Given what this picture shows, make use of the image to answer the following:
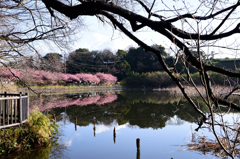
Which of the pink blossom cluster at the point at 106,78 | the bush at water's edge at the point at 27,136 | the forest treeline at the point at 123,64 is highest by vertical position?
the forest treeline at the point at 123,64

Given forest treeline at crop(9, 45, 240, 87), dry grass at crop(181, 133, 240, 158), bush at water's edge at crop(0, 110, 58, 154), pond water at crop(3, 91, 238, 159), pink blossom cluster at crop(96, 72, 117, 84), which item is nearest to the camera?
bush at water's edge at crop(0, 110, 58, 154)

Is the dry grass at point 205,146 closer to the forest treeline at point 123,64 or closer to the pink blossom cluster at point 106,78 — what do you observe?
the forest treeline at point 123,64

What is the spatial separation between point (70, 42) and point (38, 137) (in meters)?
3.04

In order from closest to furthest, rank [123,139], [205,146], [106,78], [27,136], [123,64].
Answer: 1. [27,136]
2. [205,146]
3. [123,139]
4. [106,78]
5. [123,64]

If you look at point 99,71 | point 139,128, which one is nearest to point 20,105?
point 139,128

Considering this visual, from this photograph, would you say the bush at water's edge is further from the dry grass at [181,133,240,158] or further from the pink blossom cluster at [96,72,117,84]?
the pink blossom cluster at [96,72,117,84]

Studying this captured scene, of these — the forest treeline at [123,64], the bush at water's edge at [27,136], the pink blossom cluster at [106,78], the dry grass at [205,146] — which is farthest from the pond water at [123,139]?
the pink blossom cluster at [106,78]

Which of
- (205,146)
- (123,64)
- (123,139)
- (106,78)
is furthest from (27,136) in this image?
(123,64)

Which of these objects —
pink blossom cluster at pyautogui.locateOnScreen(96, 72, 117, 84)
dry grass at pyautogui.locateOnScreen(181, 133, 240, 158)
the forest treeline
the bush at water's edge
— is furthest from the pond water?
pink blossom cluster at pyautogui.locateOnScreen(96, 72, 117, 84)

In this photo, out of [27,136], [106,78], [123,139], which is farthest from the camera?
[106,78]

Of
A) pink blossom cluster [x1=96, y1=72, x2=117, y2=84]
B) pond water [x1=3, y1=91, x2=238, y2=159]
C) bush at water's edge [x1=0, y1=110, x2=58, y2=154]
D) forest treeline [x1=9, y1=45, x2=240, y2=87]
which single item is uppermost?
forest treeline [x1=9, y1=45, x2=240, y2=87]

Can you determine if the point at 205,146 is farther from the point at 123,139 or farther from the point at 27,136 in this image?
the point at 27,136

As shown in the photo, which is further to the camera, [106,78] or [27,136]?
[106,78]

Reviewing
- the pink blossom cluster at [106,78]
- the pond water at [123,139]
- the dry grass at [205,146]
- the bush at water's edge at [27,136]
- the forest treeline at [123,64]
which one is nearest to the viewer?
the bush at water's edge at [27,136]
